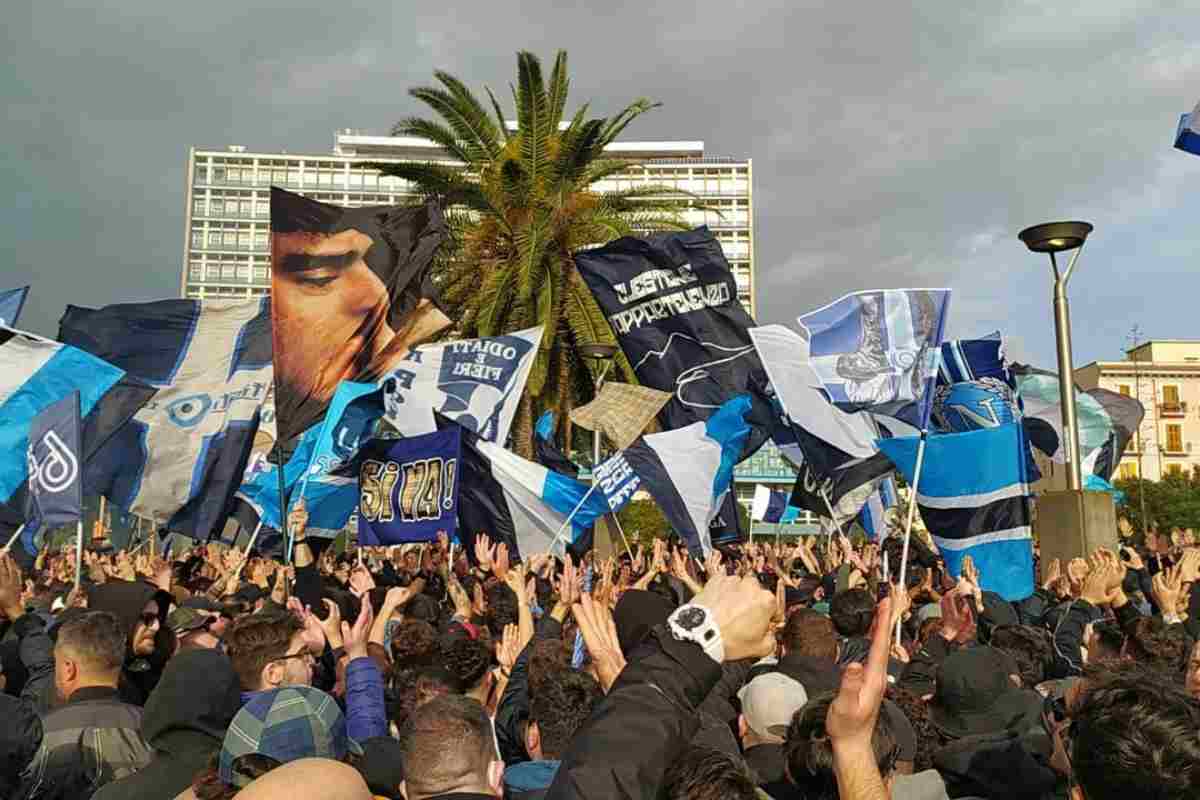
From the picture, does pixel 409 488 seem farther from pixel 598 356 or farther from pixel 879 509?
pixel 598 356

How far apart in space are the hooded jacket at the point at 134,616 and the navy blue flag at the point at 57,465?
12.6 feet

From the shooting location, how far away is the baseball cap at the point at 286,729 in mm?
2932

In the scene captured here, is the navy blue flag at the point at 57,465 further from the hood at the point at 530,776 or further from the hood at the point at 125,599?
the hood at the point at 530,776

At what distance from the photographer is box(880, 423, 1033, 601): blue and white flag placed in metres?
9.23

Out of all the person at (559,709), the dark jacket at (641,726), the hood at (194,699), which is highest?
the dark jacket at (641,726)

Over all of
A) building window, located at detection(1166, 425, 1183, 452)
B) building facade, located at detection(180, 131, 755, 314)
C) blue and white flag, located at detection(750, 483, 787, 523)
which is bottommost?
building window, located at detection(1166, 425, 1183, 452)

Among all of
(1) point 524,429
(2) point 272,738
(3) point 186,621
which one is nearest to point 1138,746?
(2) point 272,738

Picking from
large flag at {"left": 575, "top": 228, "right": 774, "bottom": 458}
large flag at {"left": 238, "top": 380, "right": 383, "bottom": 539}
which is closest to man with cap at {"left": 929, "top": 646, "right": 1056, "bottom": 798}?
large flag at {"left": 238, "top": 380, "right": 383, "bottom": 539}

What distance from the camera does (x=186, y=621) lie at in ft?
20.0

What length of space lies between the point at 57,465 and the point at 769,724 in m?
7.99

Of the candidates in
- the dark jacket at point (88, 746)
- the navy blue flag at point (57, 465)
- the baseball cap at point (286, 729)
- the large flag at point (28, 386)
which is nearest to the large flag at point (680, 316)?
the large flag at point (28, 386)

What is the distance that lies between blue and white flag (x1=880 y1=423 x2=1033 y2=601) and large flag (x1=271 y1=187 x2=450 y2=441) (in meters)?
5.23

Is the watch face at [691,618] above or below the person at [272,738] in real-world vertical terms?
above

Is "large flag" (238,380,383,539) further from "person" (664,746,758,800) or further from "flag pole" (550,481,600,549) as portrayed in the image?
"person" (664,746,758,800)
